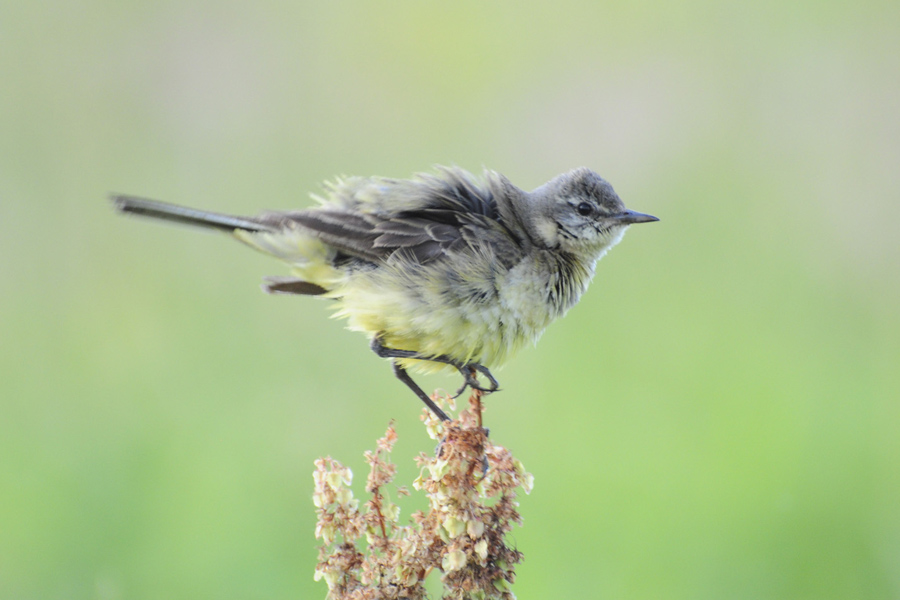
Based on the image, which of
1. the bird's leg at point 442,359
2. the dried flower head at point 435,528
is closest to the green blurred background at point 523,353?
the bird's leg at point 442,359

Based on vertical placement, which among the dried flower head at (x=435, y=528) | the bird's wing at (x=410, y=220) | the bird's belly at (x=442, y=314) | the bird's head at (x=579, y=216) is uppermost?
the bird's head at (x=579, y=216)

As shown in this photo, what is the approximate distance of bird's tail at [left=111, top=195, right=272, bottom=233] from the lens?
2.71 meters

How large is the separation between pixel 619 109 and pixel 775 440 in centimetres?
358

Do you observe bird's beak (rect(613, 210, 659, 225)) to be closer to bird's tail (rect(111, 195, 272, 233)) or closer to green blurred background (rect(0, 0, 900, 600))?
green blurred background (rect(0, 0, 900, 600))

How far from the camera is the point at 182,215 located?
9.29 ft

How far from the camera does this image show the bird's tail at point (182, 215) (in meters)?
2.71

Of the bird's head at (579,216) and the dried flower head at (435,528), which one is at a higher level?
the bird's head at (579,216)

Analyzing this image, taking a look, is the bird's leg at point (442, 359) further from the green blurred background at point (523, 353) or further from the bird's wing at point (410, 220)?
the green blurred background at point (523, 353)

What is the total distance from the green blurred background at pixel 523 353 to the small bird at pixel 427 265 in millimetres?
1224

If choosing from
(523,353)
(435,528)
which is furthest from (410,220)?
(523,353)

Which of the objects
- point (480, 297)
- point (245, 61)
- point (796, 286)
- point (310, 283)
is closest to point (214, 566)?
point (310, 283)

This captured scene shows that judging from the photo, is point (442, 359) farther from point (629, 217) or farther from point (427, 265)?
point (629, 217)

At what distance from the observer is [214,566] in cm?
385

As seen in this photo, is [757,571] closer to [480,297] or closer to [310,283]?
[480,297]
